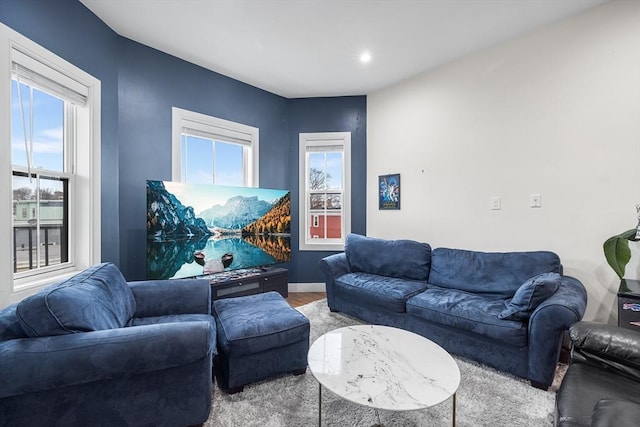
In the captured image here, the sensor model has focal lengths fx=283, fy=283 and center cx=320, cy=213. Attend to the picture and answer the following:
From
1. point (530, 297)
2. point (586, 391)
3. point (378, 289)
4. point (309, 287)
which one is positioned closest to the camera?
point (586, 391)

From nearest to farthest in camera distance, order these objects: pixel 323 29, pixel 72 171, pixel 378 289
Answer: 1. pixel 72 171
2. pixel 323 29
3. pixel 378 289

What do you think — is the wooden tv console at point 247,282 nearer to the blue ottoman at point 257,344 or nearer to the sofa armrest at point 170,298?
the sofa armrest at point 170,298

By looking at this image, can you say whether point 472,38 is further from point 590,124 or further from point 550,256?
point 550,256

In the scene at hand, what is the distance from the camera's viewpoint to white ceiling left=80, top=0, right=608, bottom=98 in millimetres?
2293

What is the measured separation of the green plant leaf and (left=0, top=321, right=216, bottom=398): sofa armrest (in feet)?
9.23

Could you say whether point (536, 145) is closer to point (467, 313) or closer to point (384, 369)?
point (467, 313)

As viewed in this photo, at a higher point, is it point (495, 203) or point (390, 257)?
point (495, 203)

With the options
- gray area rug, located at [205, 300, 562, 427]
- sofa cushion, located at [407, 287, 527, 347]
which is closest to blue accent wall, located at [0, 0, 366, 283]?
sofa cushion, located at [407, 287, 527, 347]

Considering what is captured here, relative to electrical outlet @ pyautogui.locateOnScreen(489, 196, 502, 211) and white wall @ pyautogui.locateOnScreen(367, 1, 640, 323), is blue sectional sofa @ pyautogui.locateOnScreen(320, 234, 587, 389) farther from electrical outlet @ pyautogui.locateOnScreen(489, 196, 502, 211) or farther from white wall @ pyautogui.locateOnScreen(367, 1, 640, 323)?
electrical outlet @ pyautogui.locateOnScreen(489, 196, 502, 211)

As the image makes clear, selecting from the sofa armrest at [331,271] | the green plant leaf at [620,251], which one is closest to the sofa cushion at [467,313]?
the green plant leaf at [620,251]

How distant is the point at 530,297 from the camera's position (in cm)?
192

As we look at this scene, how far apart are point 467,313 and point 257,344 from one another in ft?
5.20

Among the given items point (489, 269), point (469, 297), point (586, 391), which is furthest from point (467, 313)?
point (586, 391)

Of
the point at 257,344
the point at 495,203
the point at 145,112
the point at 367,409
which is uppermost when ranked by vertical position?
the point at 145,112
